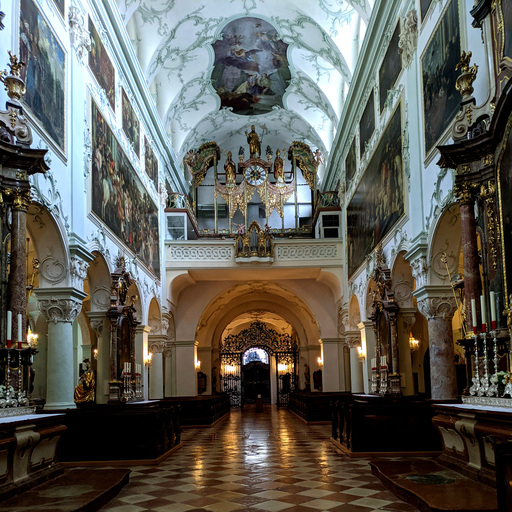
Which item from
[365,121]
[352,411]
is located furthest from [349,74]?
[352,411]

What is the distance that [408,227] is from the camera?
571 inches

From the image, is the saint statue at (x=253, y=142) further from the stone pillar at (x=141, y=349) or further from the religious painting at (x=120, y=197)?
the stone pillar at (x=141, y=349)

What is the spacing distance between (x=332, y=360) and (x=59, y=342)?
16584 mm

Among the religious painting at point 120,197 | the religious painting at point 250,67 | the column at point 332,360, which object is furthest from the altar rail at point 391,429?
the religious painting at point 250,67

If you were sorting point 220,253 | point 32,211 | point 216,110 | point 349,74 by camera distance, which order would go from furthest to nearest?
point 216,110 → point 220,253 → point 349,74 → point 32,211

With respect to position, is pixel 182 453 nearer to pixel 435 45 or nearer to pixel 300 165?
pixel 435 45

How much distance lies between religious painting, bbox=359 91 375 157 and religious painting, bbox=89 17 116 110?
290 inches

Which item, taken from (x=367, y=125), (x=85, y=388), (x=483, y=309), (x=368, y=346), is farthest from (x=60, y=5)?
(x=368, y=346)

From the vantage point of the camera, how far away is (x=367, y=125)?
19656 mm

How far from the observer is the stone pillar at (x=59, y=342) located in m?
12.9

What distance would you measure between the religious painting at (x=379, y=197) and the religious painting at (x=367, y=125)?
0.99 metres

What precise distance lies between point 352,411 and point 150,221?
12120 millimetres

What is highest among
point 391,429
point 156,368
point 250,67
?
point 250,67

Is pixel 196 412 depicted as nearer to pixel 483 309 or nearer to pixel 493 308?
pixel 483 309
